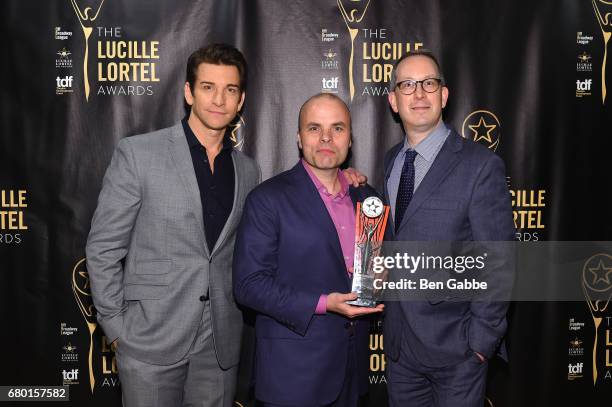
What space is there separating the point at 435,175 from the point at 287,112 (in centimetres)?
121

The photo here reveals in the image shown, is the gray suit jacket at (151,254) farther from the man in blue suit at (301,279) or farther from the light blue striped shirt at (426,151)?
the light blue striped shirt at (426,151)

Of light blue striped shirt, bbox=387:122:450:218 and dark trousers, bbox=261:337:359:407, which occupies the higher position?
light blue striped shirt, bbox=387:122:450:218

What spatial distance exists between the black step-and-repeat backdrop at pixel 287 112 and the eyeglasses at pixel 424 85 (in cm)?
84

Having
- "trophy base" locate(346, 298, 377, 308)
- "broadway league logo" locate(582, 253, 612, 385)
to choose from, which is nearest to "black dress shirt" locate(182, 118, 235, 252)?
"trophy base" locate(346, 298, 377, 308)

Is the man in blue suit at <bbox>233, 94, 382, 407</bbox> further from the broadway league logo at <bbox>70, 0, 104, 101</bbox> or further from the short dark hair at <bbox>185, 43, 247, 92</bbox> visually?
the broadway league logo at <bbox>70, 0, 104, 101</bbox>

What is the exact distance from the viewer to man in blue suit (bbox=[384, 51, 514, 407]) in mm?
2062

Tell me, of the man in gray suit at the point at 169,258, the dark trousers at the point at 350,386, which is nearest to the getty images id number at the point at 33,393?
the man in gray suit at the point at 169,258

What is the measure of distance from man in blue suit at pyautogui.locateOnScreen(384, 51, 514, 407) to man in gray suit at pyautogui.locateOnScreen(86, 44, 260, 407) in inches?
29.0

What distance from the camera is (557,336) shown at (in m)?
3.16

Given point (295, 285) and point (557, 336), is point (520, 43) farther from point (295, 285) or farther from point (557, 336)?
point (295, 285)

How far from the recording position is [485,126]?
311cm

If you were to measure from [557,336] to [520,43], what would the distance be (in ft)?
5.75

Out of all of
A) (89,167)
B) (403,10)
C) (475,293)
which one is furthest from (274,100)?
(475,293)

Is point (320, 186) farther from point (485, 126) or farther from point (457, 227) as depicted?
point (485, 126)
